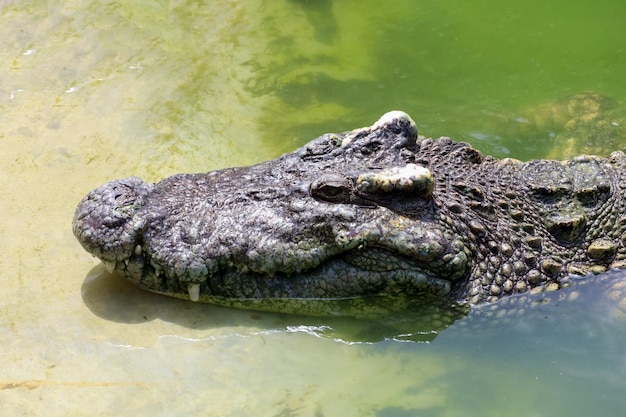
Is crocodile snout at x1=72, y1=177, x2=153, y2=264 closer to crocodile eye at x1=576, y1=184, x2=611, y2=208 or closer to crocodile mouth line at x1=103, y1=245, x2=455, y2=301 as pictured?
crocodile mouth line at x1=103, y1=245, x2=455, y2=301

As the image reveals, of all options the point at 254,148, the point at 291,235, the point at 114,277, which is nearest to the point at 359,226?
the point at 291,235

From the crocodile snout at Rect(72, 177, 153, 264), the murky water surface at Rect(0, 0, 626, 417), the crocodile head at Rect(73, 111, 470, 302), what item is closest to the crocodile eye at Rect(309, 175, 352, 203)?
the crocodile head at Rect(73, 111, 470, 302)

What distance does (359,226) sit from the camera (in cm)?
424

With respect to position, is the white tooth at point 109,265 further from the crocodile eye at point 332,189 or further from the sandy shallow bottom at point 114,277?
the crocodile eye at point 332,189

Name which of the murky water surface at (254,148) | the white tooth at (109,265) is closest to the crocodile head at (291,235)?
the white tooth at (109,265)

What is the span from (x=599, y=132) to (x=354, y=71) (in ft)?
7.43

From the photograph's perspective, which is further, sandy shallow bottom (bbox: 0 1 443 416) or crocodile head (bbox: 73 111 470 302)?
crocodile head (bbox: 73 111 470 302)

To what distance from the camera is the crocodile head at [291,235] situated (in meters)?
4.17

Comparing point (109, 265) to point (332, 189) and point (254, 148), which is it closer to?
point (332, 189)

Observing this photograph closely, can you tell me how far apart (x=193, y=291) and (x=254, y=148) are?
1883 millimetres

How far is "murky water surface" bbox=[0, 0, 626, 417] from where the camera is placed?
3.90m

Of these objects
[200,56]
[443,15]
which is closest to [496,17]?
[443,15]

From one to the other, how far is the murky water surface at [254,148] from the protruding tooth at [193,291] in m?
0.08

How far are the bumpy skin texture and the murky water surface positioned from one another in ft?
0.78
